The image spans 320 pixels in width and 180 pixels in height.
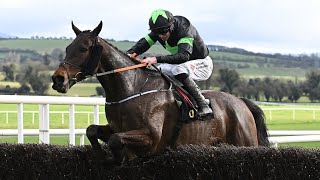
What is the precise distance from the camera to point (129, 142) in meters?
5.82

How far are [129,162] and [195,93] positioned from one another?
1056 mm

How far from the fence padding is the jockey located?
945 millimetres

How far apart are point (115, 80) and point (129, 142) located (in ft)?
2.03

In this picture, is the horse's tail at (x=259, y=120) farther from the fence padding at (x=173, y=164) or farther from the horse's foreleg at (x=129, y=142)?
the fence padding at (x=173, y=164)

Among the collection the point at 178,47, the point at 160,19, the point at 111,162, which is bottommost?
the point at 111,162

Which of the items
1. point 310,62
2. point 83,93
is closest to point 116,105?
point 83,93

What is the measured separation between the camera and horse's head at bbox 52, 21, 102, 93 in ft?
18.7

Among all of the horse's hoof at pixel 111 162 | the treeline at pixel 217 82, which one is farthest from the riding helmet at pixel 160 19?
the treeline at pixel 217 82

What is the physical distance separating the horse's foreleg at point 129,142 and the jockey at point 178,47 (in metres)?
0.74

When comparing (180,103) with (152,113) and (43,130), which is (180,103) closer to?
(152,113)

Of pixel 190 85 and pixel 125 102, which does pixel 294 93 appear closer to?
pixel 190 85

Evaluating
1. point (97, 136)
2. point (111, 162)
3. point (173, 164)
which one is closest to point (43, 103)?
point (97, 136)

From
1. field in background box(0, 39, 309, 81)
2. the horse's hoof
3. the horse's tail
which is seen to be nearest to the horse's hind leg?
the horse's hoof

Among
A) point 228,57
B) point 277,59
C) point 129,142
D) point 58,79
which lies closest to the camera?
point 58,79
